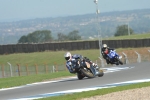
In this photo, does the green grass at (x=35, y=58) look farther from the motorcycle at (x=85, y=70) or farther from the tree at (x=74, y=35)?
the tree at (x=74, y=35)

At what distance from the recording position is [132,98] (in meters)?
11.9

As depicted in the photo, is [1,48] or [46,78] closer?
[46,78]

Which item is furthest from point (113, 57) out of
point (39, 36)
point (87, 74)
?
point (39, 36)

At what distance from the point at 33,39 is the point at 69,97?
395ft

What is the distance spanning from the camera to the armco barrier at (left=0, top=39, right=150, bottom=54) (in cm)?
5928

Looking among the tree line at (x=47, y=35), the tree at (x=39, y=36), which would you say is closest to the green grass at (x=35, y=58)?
the tree line at (x=47, y=35)

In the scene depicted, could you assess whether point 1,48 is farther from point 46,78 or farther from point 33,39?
point 33,39

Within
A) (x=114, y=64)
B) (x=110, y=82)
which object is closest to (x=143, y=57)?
(x=114, y=64)

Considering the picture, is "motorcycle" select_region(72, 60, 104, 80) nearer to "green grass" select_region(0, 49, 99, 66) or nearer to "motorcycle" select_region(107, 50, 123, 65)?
"motorcycle" select_region(107, 50, 123, 65)

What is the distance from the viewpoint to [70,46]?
65812 mm

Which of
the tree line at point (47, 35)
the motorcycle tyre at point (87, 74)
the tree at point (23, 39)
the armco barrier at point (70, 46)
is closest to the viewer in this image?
the motorcycle tyre at point (87, 74)

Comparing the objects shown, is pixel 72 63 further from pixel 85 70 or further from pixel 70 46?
pixel 70 46

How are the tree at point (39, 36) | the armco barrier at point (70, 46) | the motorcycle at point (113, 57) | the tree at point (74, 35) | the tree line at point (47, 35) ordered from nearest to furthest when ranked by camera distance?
the motorcycle at point (113, 57), the armco barrier at point (70, 46), the tree at point (74, 35), the tree line at point (47, 35), the tree at point (39, 36)

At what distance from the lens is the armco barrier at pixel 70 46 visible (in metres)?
59.3
